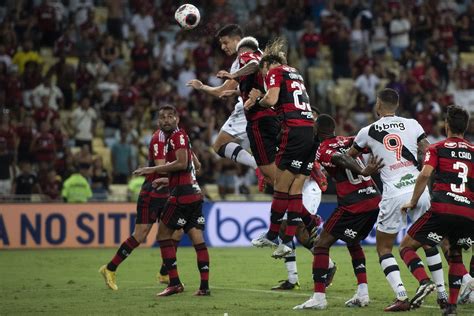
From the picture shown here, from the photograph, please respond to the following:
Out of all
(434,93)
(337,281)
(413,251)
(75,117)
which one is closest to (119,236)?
(75,117)

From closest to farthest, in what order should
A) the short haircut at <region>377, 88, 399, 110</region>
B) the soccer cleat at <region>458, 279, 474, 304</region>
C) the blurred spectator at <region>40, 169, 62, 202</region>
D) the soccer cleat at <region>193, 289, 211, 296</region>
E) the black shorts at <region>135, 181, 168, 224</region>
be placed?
the short haircut at <region>377, 88, 399, 110</region>
the soccer cleat at <region>458, 279, 474, 304</region>
the soccer cleat at <region>193, 289, 211, 296</region>
the black shorts at <region>135, 181, 168, 224</region>
the blurred spectator at <region>40, 169, 62, 202</region>

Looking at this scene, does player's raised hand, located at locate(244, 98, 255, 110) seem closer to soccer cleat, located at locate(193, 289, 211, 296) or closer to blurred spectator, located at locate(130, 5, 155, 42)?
soccer cleat, located at locate(193, 289, 211, 296)

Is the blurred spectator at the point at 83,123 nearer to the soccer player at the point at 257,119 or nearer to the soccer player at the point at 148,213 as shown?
the soccer player at the point at 148,213

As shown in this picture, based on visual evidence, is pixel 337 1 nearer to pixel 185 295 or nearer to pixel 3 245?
pixel 3 245

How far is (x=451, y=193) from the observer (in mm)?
11477

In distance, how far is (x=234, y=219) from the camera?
83.3ft

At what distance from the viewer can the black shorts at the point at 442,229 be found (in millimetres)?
11445

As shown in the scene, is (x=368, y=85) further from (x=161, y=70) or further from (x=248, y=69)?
(x=248, y=69)

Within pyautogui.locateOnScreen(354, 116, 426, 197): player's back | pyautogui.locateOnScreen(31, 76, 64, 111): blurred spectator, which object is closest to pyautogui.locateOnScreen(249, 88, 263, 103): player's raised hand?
pyautogui.locateOnScreen(354, 116, 426, 197): player's back

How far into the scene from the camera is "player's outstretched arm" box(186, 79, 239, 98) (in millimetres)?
13781

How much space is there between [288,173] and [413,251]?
2.43 meters

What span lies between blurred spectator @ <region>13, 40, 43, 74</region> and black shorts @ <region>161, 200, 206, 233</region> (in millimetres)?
14333

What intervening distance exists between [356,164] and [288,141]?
52.6 inches

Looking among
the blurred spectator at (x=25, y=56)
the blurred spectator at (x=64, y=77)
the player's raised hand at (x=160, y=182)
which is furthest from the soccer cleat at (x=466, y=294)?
the blurred spectator at (x=25, y=56)
